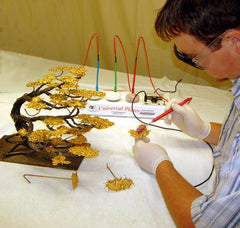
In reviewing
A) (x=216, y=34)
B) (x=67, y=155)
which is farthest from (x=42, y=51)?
(x=216, y=34)

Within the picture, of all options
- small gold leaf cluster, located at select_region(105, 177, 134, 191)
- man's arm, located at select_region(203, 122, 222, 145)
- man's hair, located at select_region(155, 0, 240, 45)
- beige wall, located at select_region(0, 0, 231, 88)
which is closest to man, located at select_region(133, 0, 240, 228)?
man's hair, located at select_region(155, 0, 240, 45)

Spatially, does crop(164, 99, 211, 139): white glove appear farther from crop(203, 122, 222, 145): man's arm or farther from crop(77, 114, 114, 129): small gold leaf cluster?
crop(77, 114, 114, 129): small gold leaf cluster

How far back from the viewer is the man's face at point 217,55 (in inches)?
28.0

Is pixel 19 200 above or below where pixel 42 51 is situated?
below

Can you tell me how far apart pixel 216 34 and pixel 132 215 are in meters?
0.62

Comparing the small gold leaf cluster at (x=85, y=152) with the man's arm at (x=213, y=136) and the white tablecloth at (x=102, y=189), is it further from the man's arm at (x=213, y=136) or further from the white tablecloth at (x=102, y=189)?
the man's arm at (x=213, y=136)

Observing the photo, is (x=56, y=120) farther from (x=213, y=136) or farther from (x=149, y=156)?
(x=213, y=136)

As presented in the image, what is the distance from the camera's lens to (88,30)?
2.37 meters

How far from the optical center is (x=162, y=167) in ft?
2.93

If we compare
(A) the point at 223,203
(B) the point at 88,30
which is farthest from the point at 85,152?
(B) the point at 88,30

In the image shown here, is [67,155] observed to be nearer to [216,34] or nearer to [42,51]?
[216,34]

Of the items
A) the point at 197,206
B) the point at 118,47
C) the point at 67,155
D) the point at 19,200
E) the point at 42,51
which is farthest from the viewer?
the point at 42,51

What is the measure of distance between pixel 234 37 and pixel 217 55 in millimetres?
81

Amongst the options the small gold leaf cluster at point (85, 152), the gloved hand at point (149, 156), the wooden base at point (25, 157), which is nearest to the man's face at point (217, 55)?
the gloved hand at point (149, 156)
